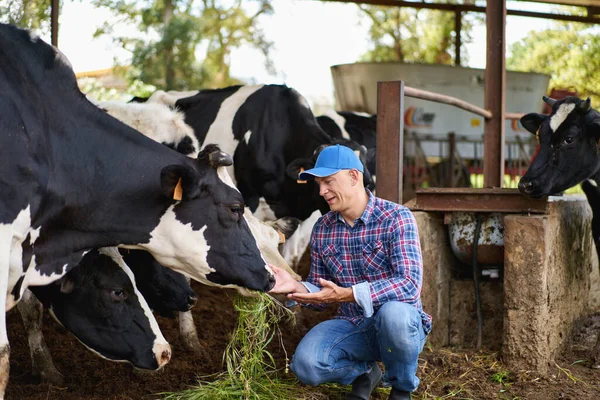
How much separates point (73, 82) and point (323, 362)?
70.8 inches

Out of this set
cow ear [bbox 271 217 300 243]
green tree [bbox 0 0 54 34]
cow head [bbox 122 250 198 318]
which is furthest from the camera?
cow ear [bbox 271 217 300 243]

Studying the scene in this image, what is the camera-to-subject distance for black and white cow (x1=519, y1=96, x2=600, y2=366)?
5.47 m

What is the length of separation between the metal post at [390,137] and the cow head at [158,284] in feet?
4.45

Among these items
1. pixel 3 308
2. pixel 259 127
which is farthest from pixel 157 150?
pixel 259 127

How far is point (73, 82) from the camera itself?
371 centimetres

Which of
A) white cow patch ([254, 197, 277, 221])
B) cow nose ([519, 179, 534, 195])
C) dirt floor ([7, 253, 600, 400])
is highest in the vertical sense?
cow nose ([519, 179, 534, 195])

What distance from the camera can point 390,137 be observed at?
4.80 metres

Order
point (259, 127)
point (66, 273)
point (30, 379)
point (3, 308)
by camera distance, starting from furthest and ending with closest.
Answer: point (259, 127)
point (30, 379)
point (66, 273)
point (3, 308)

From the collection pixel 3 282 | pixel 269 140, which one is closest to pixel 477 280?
pixel 269 140

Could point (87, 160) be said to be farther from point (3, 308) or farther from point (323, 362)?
point (323, 362)

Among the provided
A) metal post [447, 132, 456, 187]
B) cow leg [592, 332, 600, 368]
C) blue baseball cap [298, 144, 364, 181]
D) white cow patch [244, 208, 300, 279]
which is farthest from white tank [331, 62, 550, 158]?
blue baseball cap [298, 144, 364, 181]

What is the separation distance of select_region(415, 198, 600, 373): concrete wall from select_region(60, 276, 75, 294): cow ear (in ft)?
6.99

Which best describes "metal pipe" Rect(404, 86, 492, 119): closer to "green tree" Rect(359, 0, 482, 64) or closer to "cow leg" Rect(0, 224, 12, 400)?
"cow leg" Rect(0, 224, 12, 400)

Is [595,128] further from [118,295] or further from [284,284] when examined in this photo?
[118,295]
